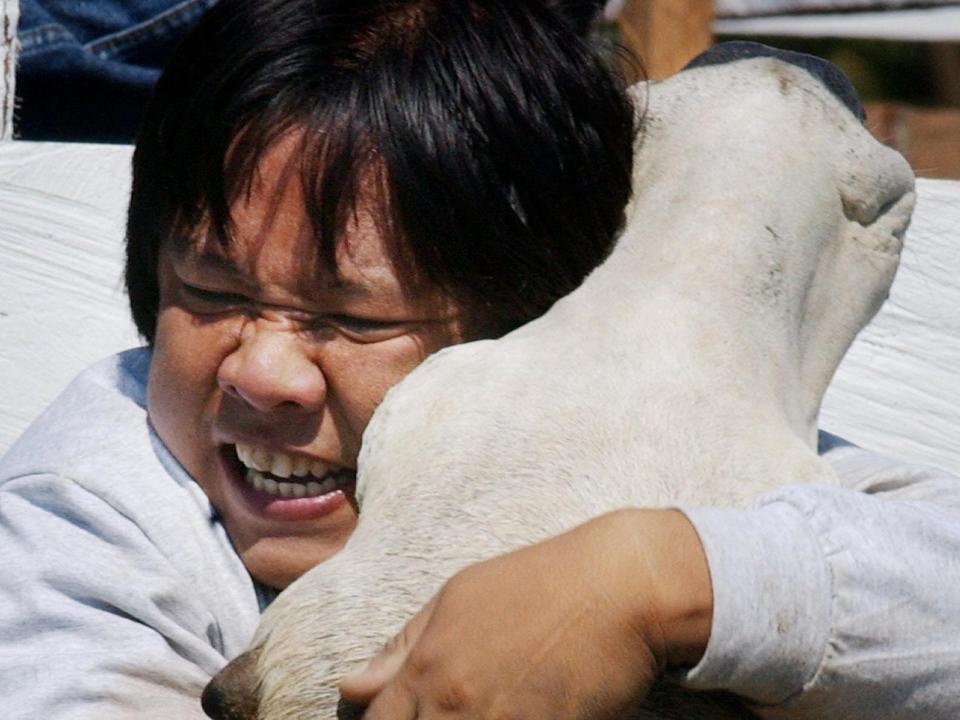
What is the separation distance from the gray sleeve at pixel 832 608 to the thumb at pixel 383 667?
16 centimetres

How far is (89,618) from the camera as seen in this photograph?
4.45 ft

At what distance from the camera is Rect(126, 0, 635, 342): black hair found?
1.40m

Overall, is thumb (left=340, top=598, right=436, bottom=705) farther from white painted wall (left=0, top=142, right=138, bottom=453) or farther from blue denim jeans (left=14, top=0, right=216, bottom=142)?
blue denim jeans (left=14, top=0, right=216, bottom=142)

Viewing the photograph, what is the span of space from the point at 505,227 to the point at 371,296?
0.16 meters

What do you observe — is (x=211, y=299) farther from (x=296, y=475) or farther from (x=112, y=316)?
(x=112, y=316)

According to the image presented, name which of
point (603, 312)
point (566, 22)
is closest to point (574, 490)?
point (603, 312)

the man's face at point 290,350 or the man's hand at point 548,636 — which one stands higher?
the man's hand at point 548,636

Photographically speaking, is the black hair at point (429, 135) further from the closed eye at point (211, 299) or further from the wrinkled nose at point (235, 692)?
the wrinkled nose at point (235, 692)

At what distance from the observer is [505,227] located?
4.70 feet

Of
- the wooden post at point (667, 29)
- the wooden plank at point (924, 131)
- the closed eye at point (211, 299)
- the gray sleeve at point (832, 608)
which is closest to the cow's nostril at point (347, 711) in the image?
the gray sleeve at point (832, 608)

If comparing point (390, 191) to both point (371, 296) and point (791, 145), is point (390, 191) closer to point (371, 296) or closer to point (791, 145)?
point (371, 296)

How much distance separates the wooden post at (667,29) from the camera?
325 cm

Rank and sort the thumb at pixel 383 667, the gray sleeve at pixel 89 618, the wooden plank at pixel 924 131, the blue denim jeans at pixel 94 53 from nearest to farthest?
the thumb at pixel 383 667 < the gray sleeve at pixel 89 618 < the blue denim jeans at pixel 94 53 < the wooden plank at pixel 924 131

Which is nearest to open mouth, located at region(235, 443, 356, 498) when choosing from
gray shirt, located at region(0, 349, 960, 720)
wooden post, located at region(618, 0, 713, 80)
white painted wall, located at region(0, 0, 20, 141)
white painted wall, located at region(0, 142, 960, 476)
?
gray shirt, located at region(0, 349, 960, 720)
